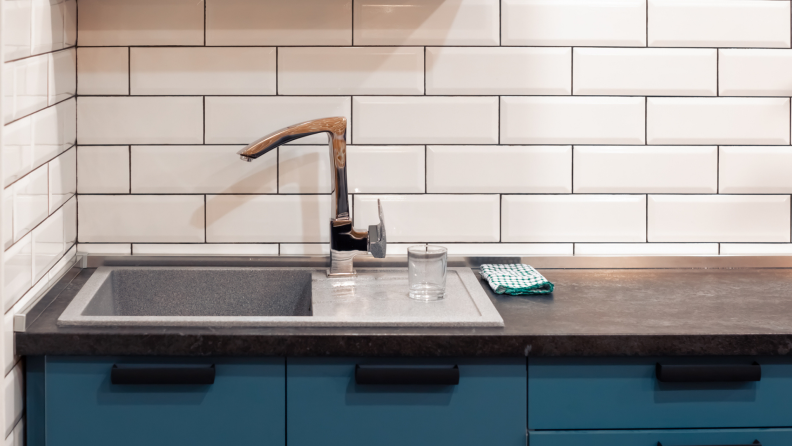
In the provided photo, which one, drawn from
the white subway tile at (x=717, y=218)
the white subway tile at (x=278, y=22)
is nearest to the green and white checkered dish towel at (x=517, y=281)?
the white subway tile at (x=717, y=218)

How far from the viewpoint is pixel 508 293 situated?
4.71 ft

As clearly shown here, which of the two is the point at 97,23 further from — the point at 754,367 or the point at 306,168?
the point at 754,367

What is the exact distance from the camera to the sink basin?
132 cm

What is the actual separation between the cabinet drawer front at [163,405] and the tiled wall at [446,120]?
0.50 metres

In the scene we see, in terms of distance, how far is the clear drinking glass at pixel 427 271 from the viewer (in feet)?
4.60

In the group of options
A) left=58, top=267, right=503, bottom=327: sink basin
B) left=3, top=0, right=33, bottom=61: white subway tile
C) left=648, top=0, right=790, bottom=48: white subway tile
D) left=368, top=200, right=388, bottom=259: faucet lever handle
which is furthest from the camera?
left=648, top=0, right=790, bottom=48: white subway tile

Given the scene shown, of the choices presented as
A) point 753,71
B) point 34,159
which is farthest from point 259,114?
point 753,71

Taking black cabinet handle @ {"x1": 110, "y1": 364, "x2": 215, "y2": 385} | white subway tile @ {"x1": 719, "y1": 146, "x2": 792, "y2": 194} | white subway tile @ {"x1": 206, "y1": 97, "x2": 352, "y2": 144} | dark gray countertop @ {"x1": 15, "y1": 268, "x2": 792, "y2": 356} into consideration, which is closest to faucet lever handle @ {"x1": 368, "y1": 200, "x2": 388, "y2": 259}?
white subway tile @ {"x1": 206, "y1": 97, "x2": 352, "y2": 144}

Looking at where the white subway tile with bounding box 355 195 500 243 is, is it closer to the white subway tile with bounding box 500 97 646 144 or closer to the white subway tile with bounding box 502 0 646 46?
the white subway tile with bounding box 500 97 646 144

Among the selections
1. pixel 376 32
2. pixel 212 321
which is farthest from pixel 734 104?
pixel 212 321

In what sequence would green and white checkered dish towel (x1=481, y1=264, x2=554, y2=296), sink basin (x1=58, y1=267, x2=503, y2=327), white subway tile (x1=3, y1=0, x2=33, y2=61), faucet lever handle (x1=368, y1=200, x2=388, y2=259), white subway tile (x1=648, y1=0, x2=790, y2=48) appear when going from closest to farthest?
white subway tile (x1=3, y1=0, x2=33, y2=61), sink basin (x1=58, y1=267, x2=503, y2=327), green and white checkered dish towel (x1=481, y1=264, x2=554, y2=296), faucet lever handle (x1=368, y1=200, x2=388, y2=259), white subway tile (x1=648, y1=0, x2=790, y2=48)

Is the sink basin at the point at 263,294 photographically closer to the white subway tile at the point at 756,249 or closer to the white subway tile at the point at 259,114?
the white subway tile at the point at 259,114

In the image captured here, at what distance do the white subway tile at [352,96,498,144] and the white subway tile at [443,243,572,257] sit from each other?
0.23m

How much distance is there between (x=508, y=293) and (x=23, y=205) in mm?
872
